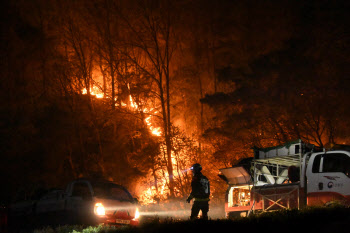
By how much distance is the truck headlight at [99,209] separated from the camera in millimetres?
11742

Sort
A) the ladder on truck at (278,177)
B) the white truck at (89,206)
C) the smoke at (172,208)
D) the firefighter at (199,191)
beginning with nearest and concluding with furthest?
the firefighter at (199,191)
the ladder on truck at (278,177)
the white truck at (89,206)
the smoke at (172,208)

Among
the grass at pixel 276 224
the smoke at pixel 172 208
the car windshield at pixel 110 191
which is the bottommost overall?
the smoke at pixel 172 208

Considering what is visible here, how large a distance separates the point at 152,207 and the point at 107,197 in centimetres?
1176

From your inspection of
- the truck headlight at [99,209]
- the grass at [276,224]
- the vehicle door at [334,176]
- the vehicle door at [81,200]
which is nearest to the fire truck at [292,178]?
the vehicle door at [334,176]

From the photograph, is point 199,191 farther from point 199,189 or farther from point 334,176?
point 334,176

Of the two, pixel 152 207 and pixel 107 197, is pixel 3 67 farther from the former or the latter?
pixel 107 197

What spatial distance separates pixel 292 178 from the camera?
12.2 metres

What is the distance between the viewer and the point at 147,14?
90.7 ft

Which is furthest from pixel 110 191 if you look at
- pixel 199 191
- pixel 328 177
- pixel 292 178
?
pixel 328 177

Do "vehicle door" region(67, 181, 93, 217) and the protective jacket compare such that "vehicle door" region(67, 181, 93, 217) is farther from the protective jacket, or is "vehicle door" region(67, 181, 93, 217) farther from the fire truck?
the fire truck

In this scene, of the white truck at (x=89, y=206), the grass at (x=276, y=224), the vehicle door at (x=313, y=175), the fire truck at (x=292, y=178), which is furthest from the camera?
the white truck at (x=89, y=206)

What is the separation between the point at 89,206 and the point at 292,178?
567 cm

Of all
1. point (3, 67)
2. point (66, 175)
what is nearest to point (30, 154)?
point (66, 175)

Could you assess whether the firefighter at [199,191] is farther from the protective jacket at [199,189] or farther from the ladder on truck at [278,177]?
the ladder on truck at [278,177]
